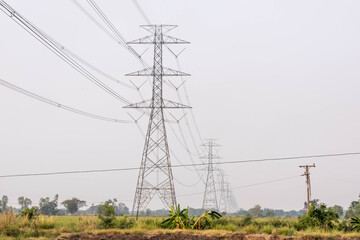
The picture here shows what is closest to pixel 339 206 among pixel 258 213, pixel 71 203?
pixel 258 213

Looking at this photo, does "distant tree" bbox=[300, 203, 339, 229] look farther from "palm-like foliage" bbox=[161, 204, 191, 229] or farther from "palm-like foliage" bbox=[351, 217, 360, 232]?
"palm-like foliage" bbox=[161, 204, 191, 229]

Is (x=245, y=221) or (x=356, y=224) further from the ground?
(x=356, y=224)

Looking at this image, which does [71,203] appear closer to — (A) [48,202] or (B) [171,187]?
(A) [48,202]

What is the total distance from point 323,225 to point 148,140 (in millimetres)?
18495

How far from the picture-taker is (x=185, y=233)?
79.2ft

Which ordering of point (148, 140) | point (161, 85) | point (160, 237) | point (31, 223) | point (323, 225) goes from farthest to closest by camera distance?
point (161, 85) < point (148, 140) < point (323, 225) < point (31, 223) < point (160, 237)

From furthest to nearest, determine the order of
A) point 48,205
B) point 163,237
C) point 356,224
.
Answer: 1. point 48,205
2. point 356,224
3. point 163,237

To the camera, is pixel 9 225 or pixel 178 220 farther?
pixel 178 220

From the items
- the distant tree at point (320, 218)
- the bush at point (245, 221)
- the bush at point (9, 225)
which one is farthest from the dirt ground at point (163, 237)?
the bush at point (245, 221)

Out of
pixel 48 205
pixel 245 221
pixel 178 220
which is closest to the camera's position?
pixel 178 220

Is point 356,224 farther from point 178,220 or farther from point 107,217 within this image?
point 107,217

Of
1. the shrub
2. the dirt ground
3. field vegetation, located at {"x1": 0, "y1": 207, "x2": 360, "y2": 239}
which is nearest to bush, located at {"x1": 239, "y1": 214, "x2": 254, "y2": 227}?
field vegetation, located at {"x1": 0, "y1": 207, "x2": 360, "y2": 239}

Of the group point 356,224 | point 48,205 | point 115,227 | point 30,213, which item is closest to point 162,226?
point 115,227

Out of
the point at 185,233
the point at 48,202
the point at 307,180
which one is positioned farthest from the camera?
the point at 48,202
